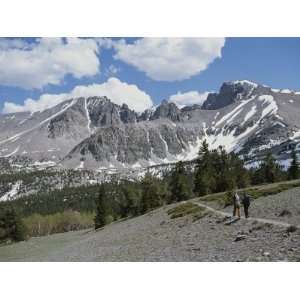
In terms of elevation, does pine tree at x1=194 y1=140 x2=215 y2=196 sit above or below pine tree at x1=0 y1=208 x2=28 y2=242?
above

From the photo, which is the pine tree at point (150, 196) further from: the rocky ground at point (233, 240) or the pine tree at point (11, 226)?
the rocky ground at point (233, 240)

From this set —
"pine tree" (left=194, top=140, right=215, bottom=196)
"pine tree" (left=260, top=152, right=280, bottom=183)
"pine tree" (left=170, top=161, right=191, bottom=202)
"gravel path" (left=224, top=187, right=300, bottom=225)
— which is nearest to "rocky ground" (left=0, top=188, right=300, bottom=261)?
"gravel path" (left=224, top=187, right=300, bottom=225)

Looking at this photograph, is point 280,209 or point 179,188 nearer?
point 280,209

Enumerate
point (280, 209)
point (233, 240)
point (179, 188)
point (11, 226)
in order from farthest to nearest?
point (11, 226) → point (179, 188) → point (280, 209) → point (233, 240)

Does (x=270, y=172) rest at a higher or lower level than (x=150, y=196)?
higher

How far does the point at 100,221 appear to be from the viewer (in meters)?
117

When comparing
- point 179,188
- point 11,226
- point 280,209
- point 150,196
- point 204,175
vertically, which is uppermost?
point 204,175

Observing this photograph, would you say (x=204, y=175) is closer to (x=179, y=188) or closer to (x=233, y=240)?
(x=179, y=188)

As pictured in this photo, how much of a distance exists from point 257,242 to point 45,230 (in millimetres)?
178810

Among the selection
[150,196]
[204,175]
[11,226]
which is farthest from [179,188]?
[11,226]

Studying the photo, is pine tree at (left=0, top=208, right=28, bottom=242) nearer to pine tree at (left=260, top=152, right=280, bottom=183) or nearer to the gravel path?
pine tree at (left=260, top=152, right=280, bottom=183)

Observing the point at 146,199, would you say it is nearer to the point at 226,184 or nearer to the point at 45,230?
the point at 226,184

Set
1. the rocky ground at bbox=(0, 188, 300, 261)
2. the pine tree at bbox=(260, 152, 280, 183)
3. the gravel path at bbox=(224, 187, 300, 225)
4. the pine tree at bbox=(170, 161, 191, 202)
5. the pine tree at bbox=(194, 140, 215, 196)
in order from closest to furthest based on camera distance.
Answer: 1. the rocky ground at bbox=(0, 188, 300, 261)
2. the gravel path at bbox=(224, 187, 300, 225)
3. the pine tree at bbox=(194, 140, 215, 196)
4. the pine tree at bbox=(170, 161, 191, 202)
5. the pine tree at bbox=(260, 152, 280, 183)
